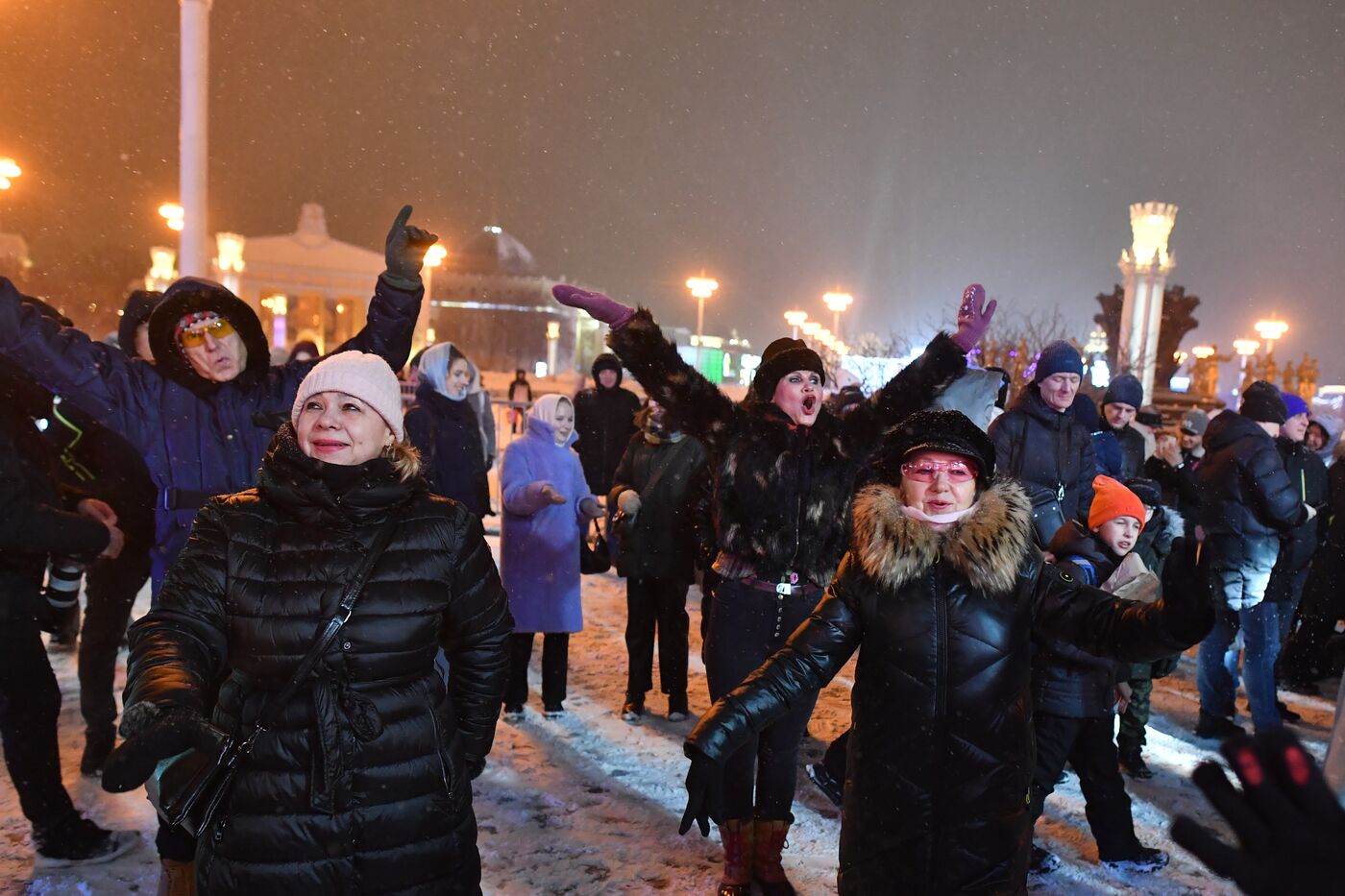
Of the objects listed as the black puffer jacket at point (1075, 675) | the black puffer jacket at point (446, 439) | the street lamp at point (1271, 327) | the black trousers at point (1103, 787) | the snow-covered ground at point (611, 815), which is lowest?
the snow-covered ground at point (611, 815)

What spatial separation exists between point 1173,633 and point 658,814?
293cm

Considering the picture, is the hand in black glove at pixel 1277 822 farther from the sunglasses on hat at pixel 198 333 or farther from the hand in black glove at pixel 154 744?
the sunglasses on hat at pixel 198 333

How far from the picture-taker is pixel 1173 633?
7.30ft

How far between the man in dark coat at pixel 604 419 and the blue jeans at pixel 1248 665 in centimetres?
556

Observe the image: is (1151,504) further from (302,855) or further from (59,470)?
(59,470)

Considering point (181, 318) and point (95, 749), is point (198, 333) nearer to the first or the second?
point (181, 318)

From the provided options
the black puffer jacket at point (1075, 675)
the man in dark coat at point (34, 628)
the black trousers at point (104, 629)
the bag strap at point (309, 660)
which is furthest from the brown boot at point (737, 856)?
the black trousers at point (104, 629)

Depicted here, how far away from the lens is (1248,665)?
19.5 feet

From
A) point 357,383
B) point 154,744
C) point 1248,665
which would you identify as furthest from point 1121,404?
point 154,744

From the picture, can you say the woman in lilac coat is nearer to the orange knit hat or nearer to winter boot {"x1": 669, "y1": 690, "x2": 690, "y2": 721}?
winter boot {"x1": 669, "y1": 690, "x2": 690, "y2": 721}

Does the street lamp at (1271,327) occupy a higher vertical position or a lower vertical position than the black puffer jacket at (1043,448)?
higher

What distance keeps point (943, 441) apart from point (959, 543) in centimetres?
33

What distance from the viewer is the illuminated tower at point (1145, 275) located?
1641 inches

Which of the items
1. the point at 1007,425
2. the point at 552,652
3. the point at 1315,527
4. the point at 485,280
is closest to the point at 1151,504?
the point at 1007,425
